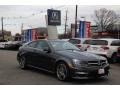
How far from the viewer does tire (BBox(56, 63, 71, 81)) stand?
378 inches

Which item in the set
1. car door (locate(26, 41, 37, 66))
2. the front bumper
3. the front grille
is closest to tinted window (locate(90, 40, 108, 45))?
car door (locate(26, 41, 37, 66))

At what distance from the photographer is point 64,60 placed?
9.80 m

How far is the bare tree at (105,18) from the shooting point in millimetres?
89812

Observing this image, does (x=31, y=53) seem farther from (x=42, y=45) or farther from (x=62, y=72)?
(x=62, y=72)

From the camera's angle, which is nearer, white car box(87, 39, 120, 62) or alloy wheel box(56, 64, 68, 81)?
alloy wheel box(56, 64, 68, 81)

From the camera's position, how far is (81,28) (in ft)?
108

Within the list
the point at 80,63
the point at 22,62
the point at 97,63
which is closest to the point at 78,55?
the point at 80,63

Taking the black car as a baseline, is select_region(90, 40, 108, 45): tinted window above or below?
above

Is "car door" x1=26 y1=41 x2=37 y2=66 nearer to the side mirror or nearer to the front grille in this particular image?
the side mirror

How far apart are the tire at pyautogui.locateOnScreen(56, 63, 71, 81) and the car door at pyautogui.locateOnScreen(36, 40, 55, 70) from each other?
482mm

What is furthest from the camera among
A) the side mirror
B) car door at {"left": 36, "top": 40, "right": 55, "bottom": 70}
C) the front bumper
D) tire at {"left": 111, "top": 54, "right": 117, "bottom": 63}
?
tire at {"left": 111, "top": 54, "right": 117, "bottom": 63}

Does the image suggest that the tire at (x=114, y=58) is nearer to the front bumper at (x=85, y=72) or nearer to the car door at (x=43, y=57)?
the car door at (x=43, y=57)

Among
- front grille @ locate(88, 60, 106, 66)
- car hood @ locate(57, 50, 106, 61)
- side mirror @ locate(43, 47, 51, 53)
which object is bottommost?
front grille @ locate(88, 60, 106, 66)
